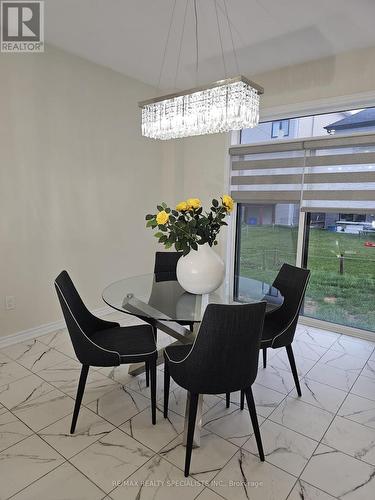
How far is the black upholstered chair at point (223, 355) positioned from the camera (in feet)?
5.12

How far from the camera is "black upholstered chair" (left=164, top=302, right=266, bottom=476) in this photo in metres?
1.56

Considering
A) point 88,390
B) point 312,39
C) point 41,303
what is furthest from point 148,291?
point 312,39

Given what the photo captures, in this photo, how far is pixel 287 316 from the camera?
7.92 ft

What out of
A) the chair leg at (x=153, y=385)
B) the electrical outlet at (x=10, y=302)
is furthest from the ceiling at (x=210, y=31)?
the chair leg at (x=153, y=385)

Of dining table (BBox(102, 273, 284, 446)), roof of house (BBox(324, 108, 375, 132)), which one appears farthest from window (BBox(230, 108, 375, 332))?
dining table (BBox(102, 273, 284, 446))

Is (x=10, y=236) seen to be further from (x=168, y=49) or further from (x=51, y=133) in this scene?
(x=168, y=49)

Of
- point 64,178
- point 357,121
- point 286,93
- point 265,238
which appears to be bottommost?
point 265,238

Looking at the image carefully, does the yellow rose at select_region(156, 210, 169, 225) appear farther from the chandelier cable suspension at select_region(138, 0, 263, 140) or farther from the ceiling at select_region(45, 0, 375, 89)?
the ceiling at select_region(45, 0, 375, 89)

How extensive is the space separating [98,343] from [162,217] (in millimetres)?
884

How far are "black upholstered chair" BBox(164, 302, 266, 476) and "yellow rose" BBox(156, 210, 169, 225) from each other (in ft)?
2.31

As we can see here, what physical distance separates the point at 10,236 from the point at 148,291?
1514 millimetres

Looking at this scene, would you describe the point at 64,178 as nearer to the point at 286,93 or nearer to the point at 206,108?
the point at 206,108

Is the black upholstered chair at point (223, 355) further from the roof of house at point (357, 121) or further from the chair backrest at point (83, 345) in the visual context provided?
the roof of house at point (357, 121)

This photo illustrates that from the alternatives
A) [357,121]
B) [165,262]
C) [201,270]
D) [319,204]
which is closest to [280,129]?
[357,121]
